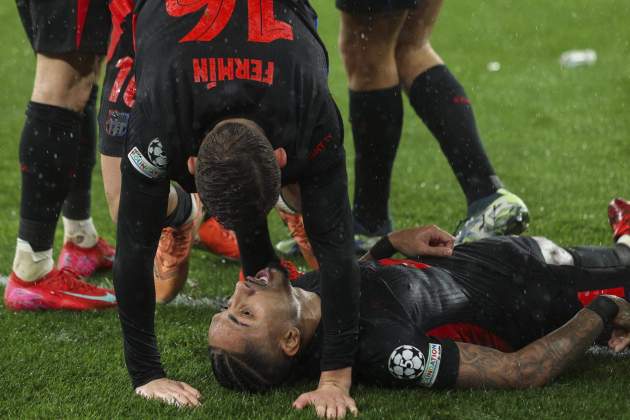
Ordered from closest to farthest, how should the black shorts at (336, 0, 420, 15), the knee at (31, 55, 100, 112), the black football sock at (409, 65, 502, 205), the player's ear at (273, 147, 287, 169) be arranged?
the player's ear at (273, 147, 287, 169) → the knee at (31, 55, 100, 112) → the black shorts at (336, 0, 420, 15) → the black football sock at (409, 65, 502, 205)

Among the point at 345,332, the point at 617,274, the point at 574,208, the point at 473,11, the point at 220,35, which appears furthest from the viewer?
the point at 473,11

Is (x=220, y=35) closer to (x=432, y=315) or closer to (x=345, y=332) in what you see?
(x=345, y=332)

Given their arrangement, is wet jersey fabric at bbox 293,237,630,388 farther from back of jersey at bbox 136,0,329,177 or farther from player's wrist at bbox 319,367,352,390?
back of jersey at bbox 136,0,329,177

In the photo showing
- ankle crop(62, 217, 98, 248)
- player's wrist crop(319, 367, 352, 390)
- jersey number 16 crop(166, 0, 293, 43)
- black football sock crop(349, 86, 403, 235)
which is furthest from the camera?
ankle crop(62, 217, 98, 248)

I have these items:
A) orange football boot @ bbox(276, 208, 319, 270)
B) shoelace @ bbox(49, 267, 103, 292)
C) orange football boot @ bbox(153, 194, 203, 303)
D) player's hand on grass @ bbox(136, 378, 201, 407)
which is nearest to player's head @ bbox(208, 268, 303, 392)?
player's hand on grass @ bbox(136, 378, 201, 407)

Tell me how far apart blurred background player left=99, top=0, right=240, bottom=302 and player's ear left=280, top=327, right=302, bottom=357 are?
0.90 metres

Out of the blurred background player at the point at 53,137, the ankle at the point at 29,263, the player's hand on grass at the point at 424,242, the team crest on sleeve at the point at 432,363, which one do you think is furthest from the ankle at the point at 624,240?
the ankle at the point at 29,263

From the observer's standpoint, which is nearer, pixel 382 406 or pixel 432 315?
pixel 382 406

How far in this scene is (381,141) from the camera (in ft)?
14.9

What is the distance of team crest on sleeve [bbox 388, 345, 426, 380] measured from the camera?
3.06 m

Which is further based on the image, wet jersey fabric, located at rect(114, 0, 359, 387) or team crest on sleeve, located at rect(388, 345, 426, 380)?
team crest on sleeve, located at rect(388, 345, 426, 380)

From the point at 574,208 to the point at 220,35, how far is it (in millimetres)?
2991

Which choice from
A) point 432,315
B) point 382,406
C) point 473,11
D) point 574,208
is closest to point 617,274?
point 432,315

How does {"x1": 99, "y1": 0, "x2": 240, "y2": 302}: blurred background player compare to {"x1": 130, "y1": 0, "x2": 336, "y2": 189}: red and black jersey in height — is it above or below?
below
